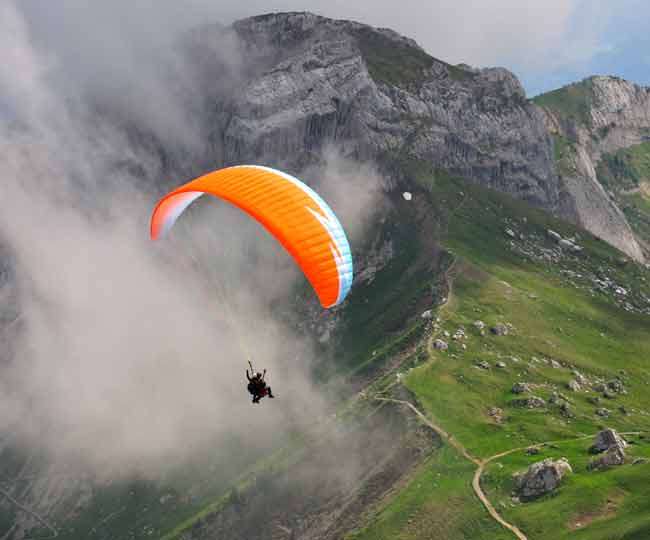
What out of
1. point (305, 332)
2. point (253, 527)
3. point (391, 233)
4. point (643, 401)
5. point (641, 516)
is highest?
point (391, 233)

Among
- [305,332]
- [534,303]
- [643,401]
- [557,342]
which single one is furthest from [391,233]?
[643,401]

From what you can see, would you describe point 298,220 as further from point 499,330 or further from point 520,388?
point 499,330

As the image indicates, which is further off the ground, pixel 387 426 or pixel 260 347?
pixel 260 347

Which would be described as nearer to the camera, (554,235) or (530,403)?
(530,403)

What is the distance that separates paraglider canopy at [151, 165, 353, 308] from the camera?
35.8 metres

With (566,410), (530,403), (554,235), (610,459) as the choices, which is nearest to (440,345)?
(530,403)

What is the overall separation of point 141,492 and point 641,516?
123137 mm

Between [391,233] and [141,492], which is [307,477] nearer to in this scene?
[141,492]

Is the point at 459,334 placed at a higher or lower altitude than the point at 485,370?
higher

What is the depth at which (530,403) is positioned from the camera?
302 ft

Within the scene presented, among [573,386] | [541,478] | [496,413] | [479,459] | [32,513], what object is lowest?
[573,386]

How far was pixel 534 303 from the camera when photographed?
13062cm

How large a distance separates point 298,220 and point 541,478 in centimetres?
4394

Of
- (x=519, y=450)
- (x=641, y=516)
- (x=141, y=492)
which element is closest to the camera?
(x=641, y=516)
